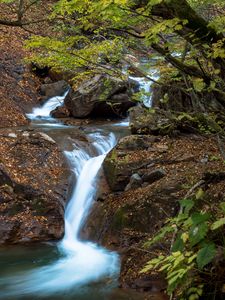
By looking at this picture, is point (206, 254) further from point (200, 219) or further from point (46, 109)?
point (46, 109)

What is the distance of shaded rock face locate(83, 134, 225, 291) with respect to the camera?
20.8 ft

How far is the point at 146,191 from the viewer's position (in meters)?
7.82

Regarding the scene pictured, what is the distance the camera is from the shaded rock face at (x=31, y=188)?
8203mm

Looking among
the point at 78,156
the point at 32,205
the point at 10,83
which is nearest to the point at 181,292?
the point at 32,205

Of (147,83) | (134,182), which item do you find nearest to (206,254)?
(134,182)

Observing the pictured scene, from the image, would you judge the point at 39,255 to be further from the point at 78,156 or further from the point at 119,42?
the point at 119,42

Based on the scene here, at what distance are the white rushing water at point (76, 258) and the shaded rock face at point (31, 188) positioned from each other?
260 mm

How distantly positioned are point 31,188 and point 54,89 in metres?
7.03

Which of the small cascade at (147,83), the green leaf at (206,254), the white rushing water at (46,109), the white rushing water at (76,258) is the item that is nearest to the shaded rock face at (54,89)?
the white rushing water at (46,109)

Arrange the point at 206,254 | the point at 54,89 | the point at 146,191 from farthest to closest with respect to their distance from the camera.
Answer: the point at 54,89 → the point at 146,191 → the point at 206,254

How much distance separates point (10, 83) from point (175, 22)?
38.6ft

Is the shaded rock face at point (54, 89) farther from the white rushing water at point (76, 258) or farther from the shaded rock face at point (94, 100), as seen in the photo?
the white rushing water at point (76, 258)

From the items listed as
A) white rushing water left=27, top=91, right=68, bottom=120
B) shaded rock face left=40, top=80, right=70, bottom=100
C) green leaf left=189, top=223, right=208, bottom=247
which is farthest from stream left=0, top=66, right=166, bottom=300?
shaded rock face left=40, top=80, right=70, bottom=100

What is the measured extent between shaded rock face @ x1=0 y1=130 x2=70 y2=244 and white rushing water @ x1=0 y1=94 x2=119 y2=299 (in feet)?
0.85
